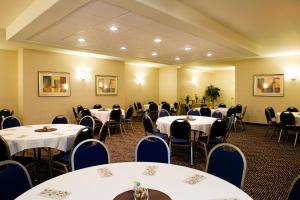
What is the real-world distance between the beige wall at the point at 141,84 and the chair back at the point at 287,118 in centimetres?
668

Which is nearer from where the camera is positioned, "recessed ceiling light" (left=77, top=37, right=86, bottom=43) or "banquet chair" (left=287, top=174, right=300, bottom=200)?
"banquet chair" (left=287, top=174, right=300, bottom=200)

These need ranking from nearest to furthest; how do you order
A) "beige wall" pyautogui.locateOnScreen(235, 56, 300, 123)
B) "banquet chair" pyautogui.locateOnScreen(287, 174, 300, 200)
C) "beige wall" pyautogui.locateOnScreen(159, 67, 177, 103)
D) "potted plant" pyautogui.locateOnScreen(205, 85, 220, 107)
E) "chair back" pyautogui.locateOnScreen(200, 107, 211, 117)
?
"banquet chair" pyautogui.locateOnScreen(287, 174, 300, 200)
"chair back" pyautogui.locateOnScreen(200, 107, 211, 117)
"beige wall" pyautogui.locateOnScreen(235, 56, 300, 123)
"beige wall" pyautogui.locateOnScreen(159, 67, 177, 103)
"potted plant" pyautogui.locateOnScreen(205, 85, 220, 107)

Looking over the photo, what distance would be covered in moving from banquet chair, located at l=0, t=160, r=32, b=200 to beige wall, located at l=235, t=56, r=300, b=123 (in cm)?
905

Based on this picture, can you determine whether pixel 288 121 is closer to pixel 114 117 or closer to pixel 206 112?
pixel 206 112

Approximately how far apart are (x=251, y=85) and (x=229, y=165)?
798 cm

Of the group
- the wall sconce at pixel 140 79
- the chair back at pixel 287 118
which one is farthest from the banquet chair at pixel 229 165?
the wall sconce at pixel 140 79

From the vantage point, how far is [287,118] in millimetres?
5816

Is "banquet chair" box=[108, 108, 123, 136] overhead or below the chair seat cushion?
overhead

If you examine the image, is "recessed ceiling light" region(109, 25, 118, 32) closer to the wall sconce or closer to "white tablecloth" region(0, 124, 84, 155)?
"white tablecloth" region(0, 124, 84, 155)

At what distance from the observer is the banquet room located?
180 centimetres

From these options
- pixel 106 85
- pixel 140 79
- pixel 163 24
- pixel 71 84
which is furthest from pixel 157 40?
pixel 140 79

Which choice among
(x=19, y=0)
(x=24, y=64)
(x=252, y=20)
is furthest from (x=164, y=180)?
(x=24, y=64)

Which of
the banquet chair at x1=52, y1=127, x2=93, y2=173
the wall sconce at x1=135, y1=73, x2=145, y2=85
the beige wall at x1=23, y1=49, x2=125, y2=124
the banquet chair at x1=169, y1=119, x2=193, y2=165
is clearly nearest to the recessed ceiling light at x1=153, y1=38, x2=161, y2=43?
the banquet chair at x1=169, y1=119, x2=193, y2=165

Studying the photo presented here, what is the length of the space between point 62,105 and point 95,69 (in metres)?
1.96
